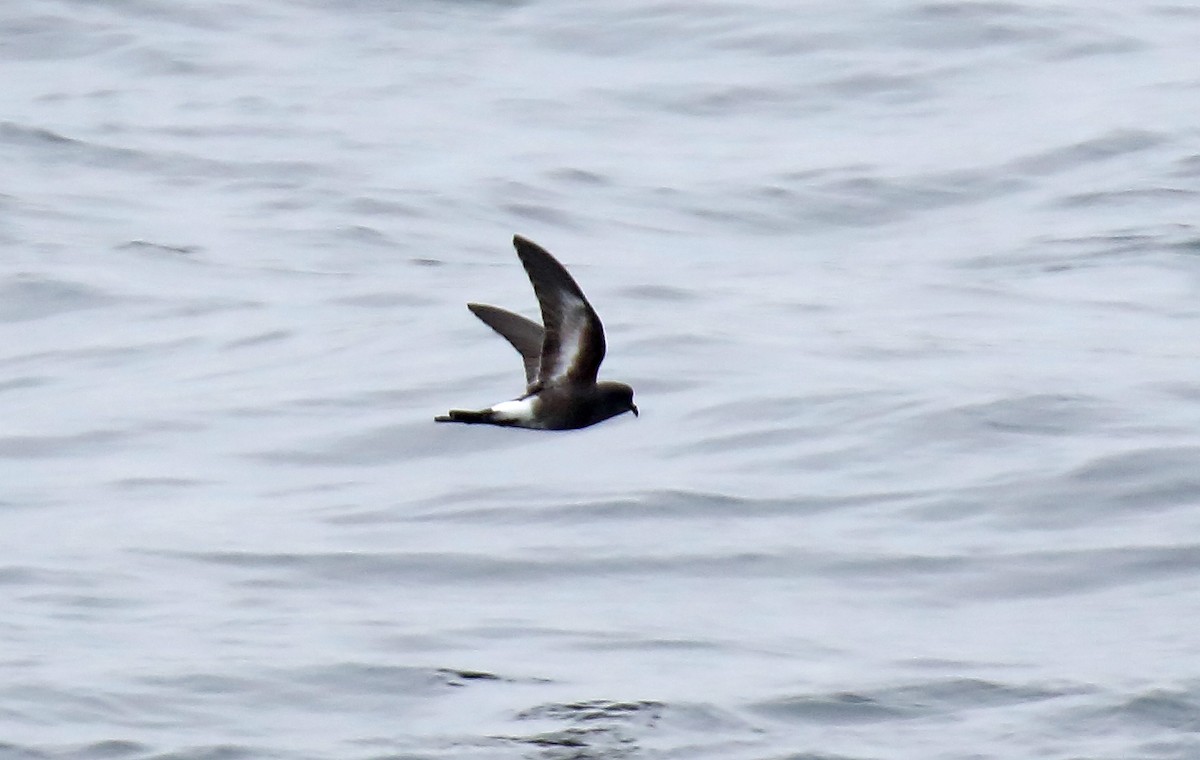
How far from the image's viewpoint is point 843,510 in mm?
12133

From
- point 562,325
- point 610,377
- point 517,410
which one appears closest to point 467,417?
point 517,410

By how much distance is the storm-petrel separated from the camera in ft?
30.0

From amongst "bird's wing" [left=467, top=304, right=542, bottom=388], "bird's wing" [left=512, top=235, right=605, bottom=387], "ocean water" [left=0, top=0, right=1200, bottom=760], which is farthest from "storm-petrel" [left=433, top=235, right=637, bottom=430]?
"ocean water" [left=0, top=0, right=1200, bottom=760]

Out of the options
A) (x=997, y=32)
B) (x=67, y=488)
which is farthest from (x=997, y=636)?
(x=997, y=32)

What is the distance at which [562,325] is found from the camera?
940 centimetres

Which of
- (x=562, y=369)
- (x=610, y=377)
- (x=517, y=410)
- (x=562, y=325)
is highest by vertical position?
(x=562, y=325)

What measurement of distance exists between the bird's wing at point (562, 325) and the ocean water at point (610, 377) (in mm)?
1235

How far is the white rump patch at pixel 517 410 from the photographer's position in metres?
9.24

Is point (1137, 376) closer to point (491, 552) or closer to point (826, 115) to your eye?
point (491, 552)

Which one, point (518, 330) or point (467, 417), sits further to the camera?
point (518, 330)

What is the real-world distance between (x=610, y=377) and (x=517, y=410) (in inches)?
198

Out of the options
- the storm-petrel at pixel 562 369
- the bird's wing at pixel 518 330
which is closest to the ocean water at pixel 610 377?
the storm-petrel at pixel 562 369

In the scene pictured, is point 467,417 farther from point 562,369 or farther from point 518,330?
point 518,330

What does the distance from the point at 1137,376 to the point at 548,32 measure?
10542 mm
